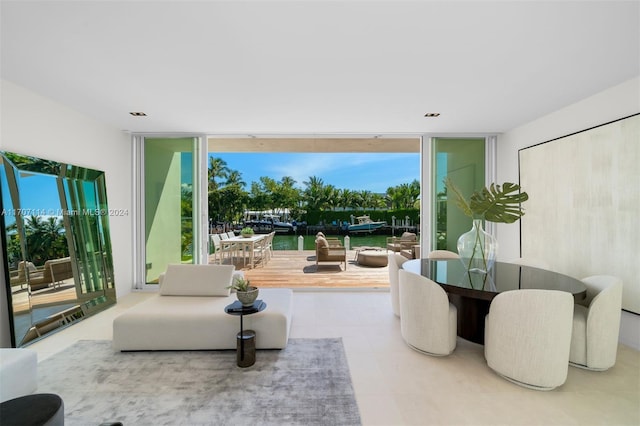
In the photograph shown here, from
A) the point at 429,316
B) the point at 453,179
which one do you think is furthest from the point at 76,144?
the point at 453,179

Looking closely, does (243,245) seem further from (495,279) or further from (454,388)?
(454,388)

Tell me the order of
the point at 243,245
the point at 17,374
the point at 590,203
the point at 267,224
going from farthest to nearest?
the point at 267,224
the point at 243,245
the point at 590,203
the point at 17,374

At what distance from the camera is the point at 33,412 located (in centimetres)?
152

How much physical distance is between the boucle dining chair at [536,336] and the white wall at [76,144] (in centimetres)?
480

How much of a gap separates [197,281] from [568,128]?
502 cm

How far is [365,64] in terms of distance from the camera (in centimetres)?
270

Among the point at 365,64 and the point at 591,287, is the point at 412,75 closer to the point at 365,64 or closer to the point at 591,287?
the point at 365,64

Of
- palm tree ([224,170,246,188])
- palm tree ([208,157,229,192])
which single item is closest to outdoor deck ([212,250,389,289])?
palm tree ([208,157,229,192])

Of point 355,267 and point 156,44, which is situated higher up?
point 156,44

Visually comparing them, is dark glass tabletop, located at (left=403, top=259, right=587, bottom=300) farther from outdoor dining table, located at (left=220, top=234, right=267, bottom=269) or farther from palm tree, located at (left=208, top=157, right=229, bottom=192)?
palm tree, located at (left=208, top=157, right=229, bottom=192)

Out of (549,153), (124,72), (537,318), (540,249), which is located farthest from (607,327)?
(124,72)

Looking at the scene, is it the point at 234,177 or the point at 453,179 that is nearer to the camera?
the point at 453,179

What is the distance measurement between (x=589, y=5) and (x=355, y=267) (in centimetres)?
636

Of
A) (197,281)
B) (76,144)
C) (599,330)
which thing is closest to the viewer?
(599,330)
